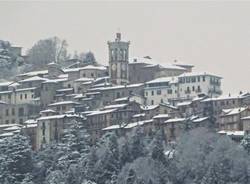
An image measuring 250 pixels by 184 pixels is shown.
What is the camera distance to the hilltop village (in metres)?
94.0

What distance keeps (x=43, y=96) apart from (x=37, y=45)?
25914 mm

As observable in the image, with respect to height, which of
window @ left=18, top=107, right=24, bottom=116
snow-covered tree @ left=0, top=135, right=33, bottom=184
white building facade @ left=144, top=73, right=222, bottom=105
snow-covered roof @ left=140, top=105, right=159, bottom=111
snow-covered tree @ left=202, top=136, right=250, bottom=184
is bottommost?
snow-covered tree @ left=0, top=135, right=33, bottom=184

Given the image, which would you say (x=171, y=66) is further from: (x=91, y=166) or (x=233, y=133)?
(x=91, y=166)

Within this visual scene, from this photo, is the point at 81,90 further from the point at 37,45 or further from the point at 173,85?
the point at 37,45

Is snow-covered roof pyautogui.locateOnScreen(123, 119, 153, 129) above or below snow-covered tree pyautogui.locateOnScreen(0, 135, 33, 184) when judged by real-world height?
above

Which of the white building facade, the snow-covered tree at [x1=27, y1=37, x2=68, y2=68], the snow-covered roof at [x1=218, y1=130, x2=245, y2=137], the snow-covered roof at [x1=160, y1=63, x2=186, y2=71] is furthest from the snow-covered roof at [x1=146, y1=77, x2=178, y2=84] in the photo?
the snow-covered tree at [x1=27, y1=37, x2=68, y2=68]

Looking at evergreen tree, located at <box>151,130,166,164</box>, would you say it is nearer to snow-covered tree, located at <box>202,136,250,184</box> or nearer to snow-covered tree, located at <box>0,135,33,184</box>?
snow-covered tree, located at <box>202,136,250,184</box>

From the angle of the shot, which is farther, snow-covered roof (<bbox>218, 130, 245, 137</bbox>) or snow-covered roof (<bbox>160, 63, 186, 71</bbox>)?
snow-covered roof (<bbox>160, 63, 186, 71</bbox>)

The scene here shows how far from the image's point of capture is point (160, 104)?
97875mm

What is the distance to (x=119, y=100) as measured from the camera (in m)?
102

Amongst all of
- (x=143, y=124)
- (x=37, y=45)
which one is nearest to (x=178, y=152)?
(x=143, y=124)

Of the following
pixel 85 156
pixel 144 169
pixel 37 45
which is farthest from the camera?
pixel 37 45

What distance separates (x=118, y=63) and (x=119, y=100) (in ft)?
22.4

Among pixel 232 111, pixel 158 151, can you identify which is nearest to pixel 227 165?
pixel 158 151
